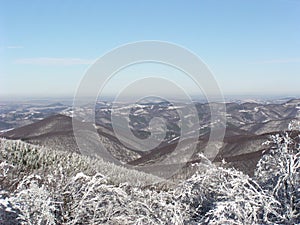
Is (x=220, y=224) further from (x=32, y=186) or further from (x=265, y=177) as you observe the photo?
(x=32, y=186)

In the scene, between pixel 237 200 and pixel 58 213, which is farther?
pixel 58 213

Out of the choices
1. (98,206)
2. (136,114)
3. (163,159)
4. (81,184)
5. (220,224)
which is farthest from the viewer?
(136,114)

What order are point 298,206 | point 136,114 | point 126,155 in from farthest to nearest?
point 136,114 < point 126,155 < point 298,206

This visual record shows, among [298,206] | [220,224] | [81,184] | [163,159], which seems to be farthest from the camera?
[163,159]

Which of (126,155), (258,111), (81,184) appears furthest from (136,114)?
(81,184)

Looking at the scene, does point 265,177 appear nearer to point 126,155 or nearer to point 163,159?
point 163,159

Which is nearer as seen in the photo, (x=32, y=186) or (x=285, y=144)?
(x=32, y=186)

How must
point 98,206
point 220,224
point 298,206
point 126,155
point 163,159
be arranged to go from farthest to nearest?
point 126,155, point 163,159, point 98,206, point 298,206, point 220,224

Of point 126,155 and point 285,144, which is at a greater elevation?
point 285,144

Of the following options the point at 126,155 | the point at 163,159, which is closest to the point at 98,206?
the point at 163,159
